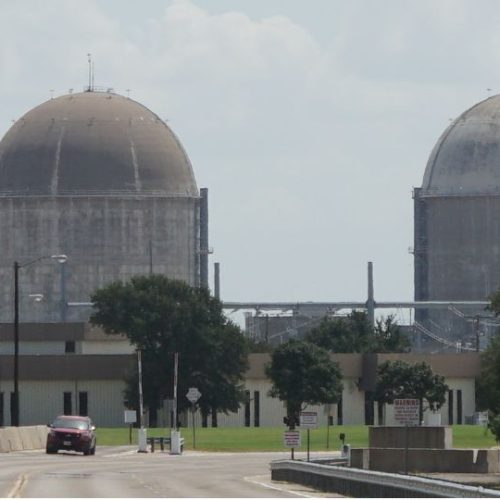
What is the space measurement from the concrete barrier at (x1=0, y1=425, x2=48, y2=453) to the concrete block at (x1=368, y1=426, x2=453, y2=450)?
1285cm

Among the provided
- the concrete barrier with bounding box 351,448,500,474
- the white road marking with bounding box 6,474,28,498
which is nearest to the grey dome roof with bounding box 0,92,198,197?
the concrete barrier with bounding box 351,448,500,474

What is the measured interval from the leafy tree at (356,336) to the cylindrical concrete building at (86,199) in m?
10.6

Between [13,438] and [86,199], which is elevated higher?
[86,199]

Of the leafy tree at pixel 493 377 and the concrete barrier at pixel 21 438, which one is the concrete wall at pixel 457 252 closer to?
the concrete barrier at pixel 21 438

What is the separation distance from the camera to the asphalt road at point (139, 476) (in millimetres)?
41725

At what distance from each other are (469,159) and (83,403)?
39520mm

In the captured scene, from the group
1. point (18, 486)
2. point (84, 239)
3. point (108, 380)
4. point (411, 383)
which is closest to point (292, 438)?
point (18, 486)

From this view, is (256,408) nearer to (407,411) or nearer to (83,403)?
(83,403)

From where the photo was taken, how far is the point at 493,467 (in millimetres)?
58938

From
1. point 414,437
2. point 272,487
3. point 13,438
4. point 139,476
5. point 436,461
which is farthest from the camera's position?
point 13,438

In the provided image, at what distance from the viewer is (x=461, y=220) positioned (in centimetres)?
14625

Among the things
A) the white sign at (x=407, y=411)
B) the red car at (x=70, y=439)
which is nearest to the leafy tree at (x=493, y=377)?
the white sign at (x=407, y=411)

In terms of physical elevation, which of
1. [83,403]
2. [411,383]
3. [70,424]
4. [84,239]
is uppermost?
[84,239]

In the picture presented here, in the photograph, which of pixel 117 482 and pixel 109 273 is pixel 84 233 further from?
pixel 117 482
